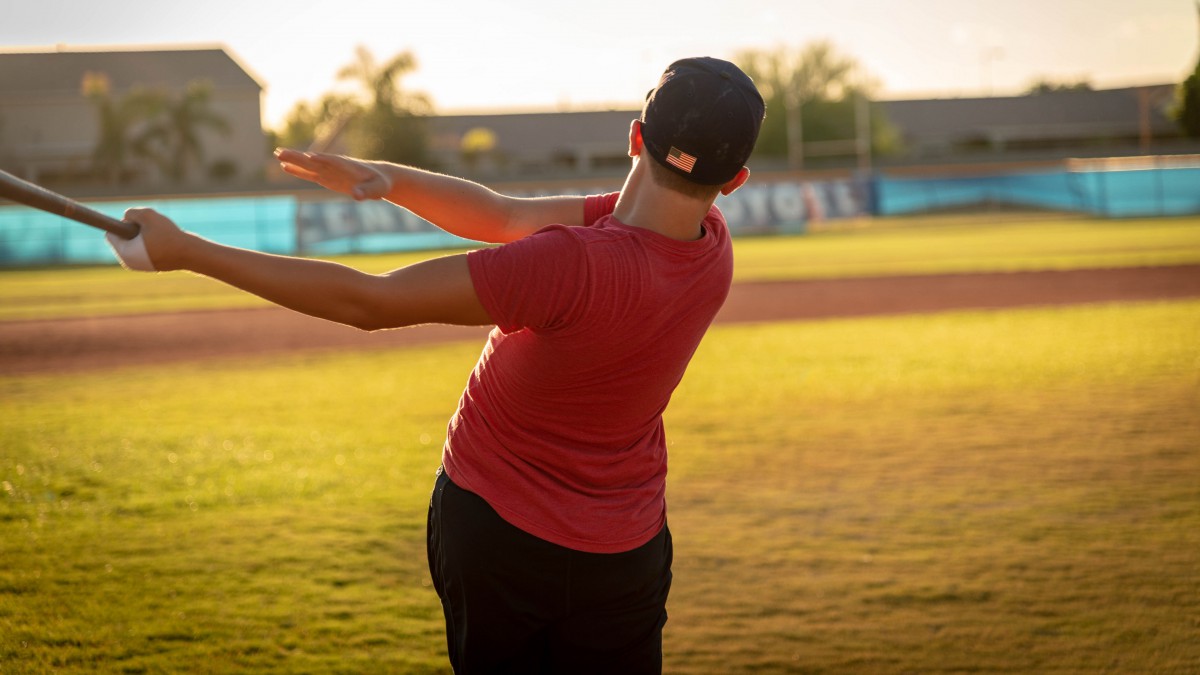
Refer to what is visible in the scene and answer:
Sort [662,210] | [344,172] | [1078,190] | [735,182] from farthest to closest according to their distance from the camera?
1. [1078,190]
2. [344,172]
3. [735,182]
4. [662,210]

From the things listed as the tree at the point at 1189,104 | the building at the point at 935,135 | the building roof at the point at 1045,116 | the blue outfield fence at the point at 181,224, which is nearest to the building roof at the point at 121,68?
the building at the point at 935,135

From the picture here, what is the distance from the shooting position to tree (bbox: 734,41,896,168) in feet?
253

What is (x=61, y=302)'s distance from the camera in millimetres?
23375

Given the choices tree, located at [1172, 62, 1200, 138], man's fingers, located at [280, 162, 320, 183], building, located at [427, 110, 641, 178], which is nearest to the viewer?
man's fingers, located at [280, 162, 320, 183]

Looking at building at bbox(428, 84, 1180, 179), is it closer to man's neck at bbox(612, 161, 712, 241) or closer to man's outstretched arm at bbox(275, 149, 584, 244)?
man's outstretched arm at bbox(275, 149, 584, 244)

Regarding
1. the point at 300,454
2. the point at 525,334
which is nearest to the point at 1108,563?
the point at 525,334

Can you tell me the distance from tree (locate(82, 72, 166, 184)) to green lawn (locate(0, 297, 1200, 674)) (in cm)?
5244

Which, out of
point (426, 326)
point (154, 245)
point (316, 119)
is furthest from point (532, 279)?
point (316, 119)

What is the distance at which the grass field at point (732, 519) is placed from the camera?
4770 mm

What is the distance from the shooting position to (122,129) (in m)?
60.6

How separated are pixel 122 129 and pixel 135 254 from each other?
209 feet

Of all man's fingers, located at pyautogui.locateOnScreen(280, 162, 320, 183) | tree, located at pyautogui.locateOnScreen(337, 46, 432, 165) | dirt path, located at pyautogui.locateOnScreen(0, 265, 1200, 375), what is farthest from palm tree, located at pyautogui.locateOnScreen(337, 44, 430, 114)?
man's fingers, located at pyautogui.locateOnScreen(280, 162, 320, 183)

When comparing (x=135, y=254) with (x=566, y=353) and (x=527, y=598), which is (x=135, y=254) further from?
(x=527, y=598)

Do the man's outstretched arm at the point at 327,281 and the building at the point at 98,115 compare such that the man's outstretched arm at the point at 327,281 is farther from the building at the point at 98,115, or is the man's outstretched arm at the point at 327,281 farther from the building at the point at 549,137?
the building at the point at 549,137
